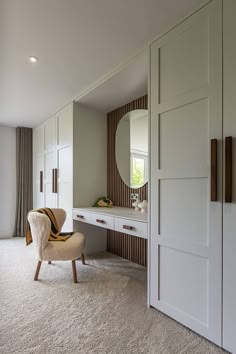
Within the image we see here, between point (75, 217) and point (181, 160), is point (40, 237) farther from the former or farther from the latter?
point (181, 160)

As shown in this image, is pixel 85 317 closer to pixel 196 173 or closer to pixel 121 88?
pixel 196 173

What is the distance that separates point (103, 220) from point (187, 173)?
1322 mm

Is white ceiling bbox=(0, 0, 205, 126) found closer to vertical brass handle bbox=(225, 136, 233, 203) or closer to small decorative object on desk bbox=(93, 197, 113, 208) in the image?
vertical brass handle bbox=(225, 136, 233, 203)

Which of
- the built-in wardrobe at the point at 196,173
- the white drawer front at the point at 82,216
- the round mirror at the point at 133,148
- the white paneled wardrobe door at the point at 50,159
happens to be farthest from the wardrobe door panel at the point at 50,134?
the built-in wardrobe at the point at 196,173

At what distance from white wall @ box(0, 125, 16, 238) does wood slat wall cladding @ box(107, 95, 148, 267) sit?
91.6 inches

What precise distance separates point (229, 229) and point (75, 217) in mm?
2270

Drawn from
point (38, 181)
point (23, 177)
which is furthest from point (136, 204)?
point (23, 177)

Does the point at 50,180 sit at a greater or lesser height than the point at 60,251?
greater

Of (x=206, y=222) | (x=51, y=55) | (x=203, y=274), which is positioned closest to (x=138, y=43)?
Answer: (x=51, y=55)

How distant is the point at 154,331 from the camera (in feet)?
5.77

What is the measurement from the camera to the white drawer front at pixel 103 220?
2652mm

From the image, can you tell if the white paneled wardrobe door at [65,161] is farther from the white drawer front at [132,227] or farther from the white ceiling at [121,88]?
the white drawer front at [132,227]

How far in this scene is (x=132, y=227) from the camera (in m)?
2.31

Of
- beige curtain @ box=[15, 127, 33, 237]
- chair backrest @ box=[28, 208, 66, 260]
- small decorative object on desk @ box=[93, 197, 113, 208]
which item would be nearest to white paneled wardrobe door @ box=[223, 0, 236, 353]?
chair backrest @ box=[28, 208, 66, 260]
